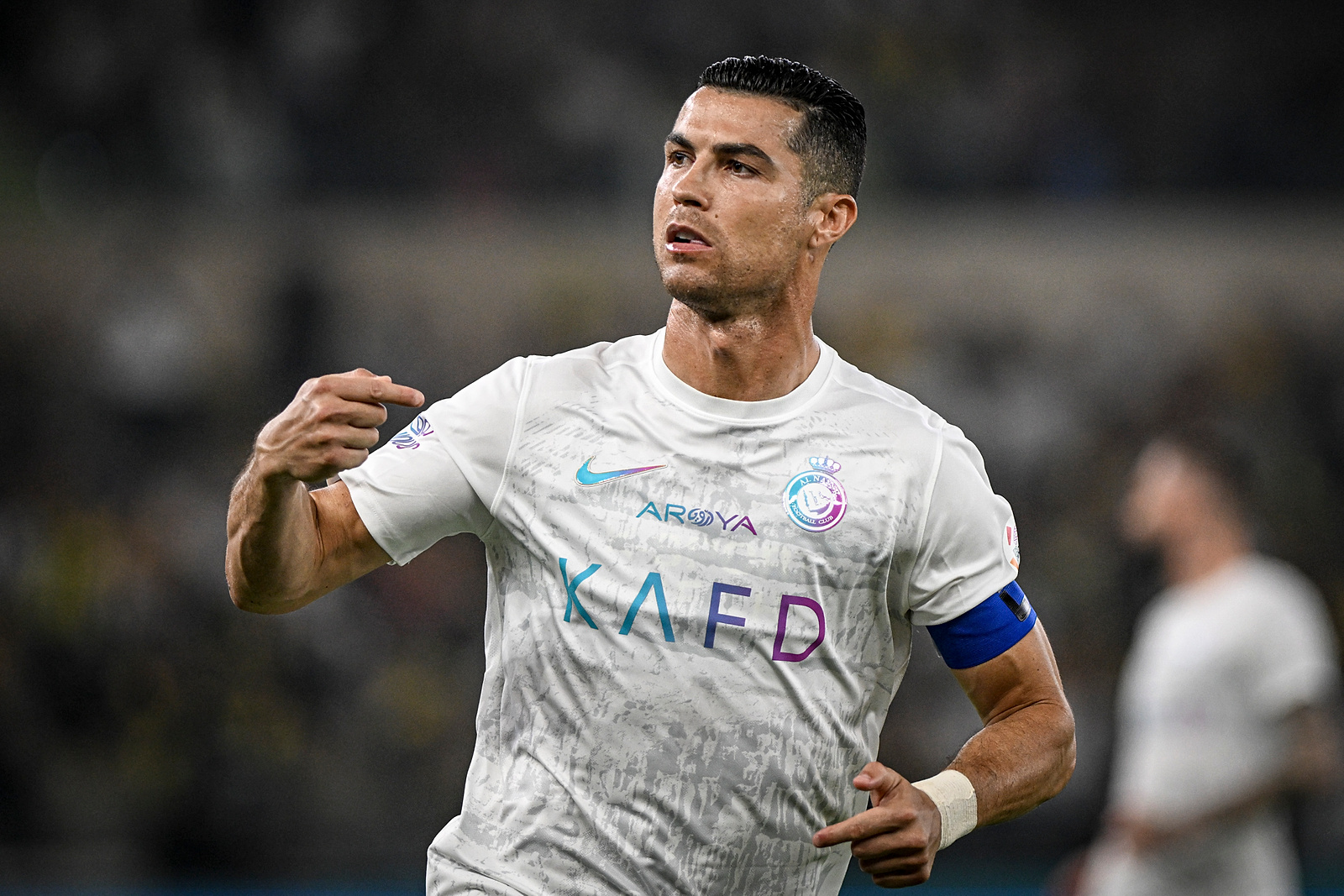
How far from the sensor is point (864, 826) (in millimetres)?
2453

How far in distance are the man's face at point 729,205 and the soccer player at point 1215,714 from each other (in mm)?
3392

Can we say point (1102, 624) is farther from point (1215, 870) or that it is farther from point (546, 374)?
point (546, 374)

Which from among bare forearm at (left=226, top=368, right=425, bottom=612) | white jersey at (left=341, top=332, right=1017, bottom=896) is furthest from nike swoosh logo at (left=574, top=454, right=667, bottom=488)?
bare forearm at (left=226, top=368, right=425, bottom=612)

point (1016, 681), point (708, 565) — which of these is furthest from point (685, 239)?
point (1016, 681)

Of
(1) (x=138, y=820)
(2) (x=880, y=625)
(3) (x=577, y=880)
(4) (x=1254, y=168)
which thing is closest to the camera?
(3) (x=577, y=880)

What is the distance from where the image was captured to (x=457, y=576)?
924 cm

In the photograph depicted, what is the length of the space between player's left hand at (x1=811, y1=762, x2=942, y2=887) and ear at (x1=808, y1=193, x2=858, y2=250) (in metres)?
1.15

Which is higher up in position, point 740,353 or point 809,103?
point 809,103

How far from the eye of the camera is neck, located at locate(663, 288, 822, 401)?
9.82 ft

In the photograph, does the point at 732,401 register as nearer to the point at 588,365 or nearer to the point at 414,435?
the point at 588,365

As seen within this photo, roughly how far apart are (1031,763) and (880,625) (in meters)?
0.39

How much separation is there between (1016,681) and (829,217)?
41.0 inches

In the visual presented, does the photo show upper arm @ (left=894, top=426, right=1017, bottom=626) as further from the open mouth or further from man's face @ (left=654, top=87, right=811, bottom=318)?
the open mouth

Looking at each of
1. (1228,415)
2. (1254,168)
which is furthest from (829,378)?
(1254,168)
